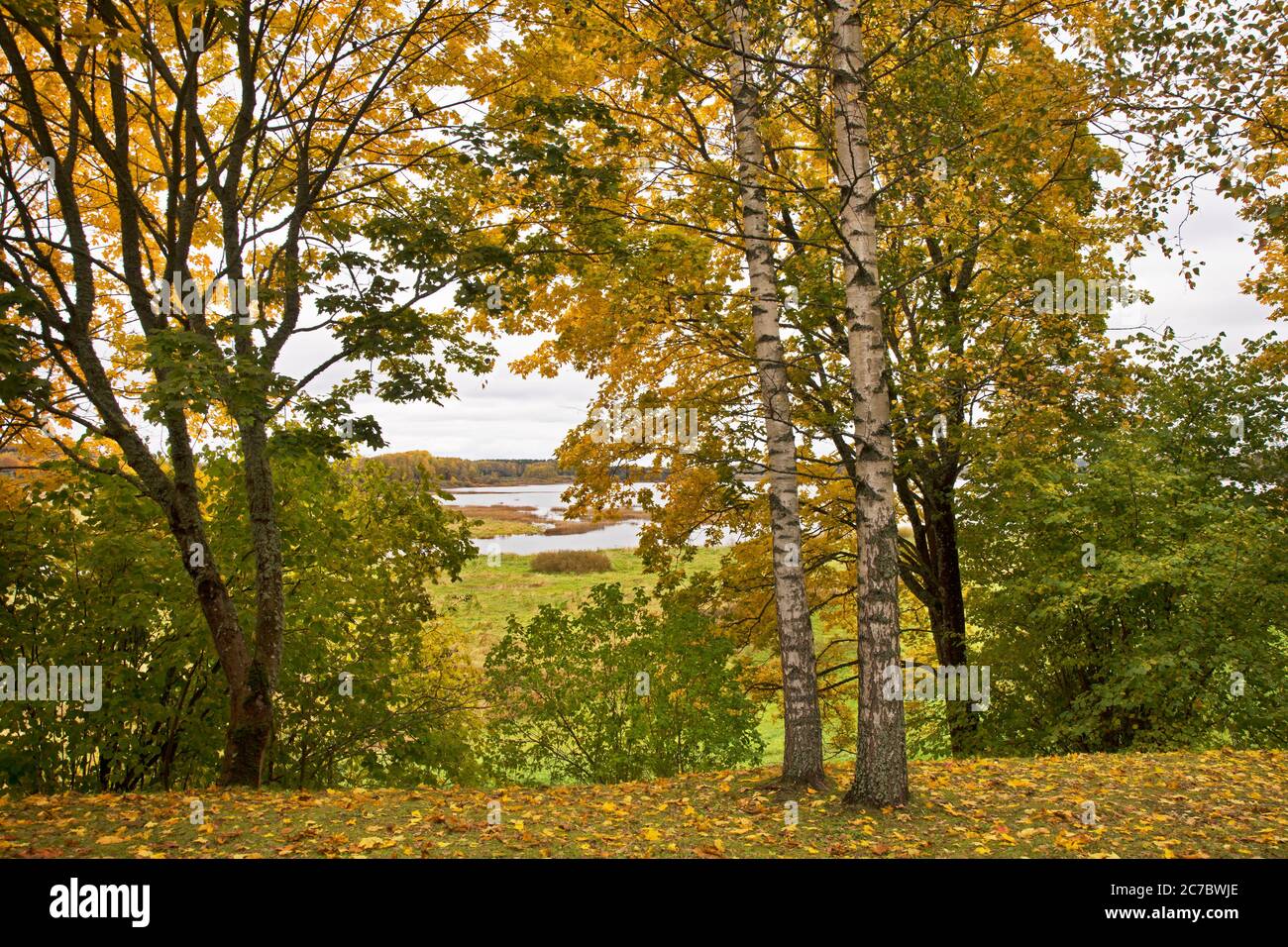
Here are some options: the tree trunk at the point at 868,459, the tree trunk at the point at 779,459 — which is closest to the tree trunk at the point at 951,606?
the tree trunk at the point at 779,459

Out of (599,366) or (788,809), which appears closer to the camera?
(788,809)

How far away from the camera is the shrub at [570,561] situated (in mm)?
24875

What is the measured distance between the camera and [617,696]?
12188 mm

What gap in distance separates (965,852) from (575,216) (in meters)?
7.19

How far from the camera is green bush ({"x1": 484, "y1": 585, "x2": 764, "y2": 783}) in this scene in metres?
11.9

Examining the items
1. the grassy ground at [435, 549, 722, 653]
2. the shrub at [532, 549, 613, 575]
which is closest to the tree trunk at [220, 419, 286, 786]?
the shrub at [532, 549, 613, 575]

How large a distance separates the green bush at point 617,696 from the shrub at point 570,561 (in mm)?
12235

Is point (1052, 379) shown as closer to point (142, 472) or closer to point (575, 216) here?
point (575, 216)

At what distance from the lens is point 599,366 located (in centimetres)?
1178

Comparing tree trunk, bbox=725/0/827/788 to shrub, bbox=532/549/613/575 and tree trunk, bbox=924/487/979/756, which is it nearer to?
tree trunk, bbox=924/487/979/756

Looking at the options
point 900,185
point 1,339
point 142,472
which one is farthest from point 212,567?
point 900,185

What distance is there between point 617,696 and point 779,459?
5.46 m

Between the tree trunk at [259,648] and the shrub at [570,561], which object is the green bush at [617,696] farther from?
the shrub at [570,561]

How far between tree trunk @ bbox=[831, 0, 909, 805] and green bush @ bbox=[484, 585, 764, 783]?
15.7 feet
